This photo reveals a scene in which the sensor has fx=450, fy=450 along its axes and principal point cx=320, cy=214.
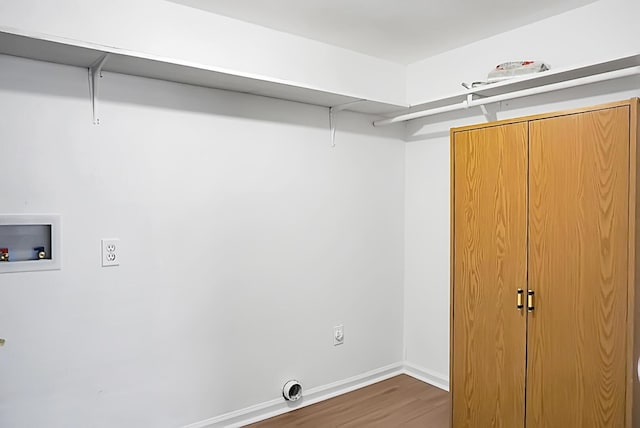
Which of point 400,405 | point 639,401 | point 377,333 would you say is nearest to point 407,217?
point 377,333

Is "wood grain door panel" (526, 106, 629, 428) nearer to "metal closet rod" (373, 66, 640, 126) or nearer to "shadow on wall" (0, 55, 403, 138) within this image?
"metal closet rod" (373, 66, 640, 126)

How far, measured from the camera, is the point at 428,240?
349 cm

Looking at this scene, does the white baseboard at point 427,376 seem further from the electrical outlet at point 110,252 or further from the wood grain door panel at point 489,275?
the electrical outlet at point 110,252

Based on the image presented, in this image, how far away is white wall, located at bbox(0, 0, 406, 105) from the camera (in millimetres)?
2133

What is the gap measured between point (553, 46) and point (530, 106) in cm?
36

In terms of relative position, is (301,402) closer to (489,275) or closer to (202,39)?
(489,275)

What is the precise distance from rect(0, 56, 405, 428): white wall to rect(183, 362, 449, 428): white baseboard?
0.18 feet

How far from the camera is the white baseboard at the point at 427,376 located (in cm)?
336

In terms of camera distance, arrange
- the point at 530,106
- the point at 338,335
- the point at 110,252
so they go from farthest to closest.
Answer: the point at 338,335
the point at 530,106
the point at 110,252

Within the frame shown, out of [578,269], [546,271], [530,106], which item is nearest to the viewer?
[578,269]

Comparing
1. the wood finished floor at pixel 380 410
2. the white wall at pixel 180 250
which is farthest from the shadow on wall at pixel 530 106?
the wood finished floor at pixel 380 410

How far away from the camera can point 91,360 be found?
2.29 m

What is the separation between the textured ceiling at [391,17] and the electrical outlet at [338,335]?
201 cm

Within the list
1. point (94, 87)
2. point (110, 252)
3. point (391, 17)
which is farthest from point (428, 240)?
point (94, 87)
